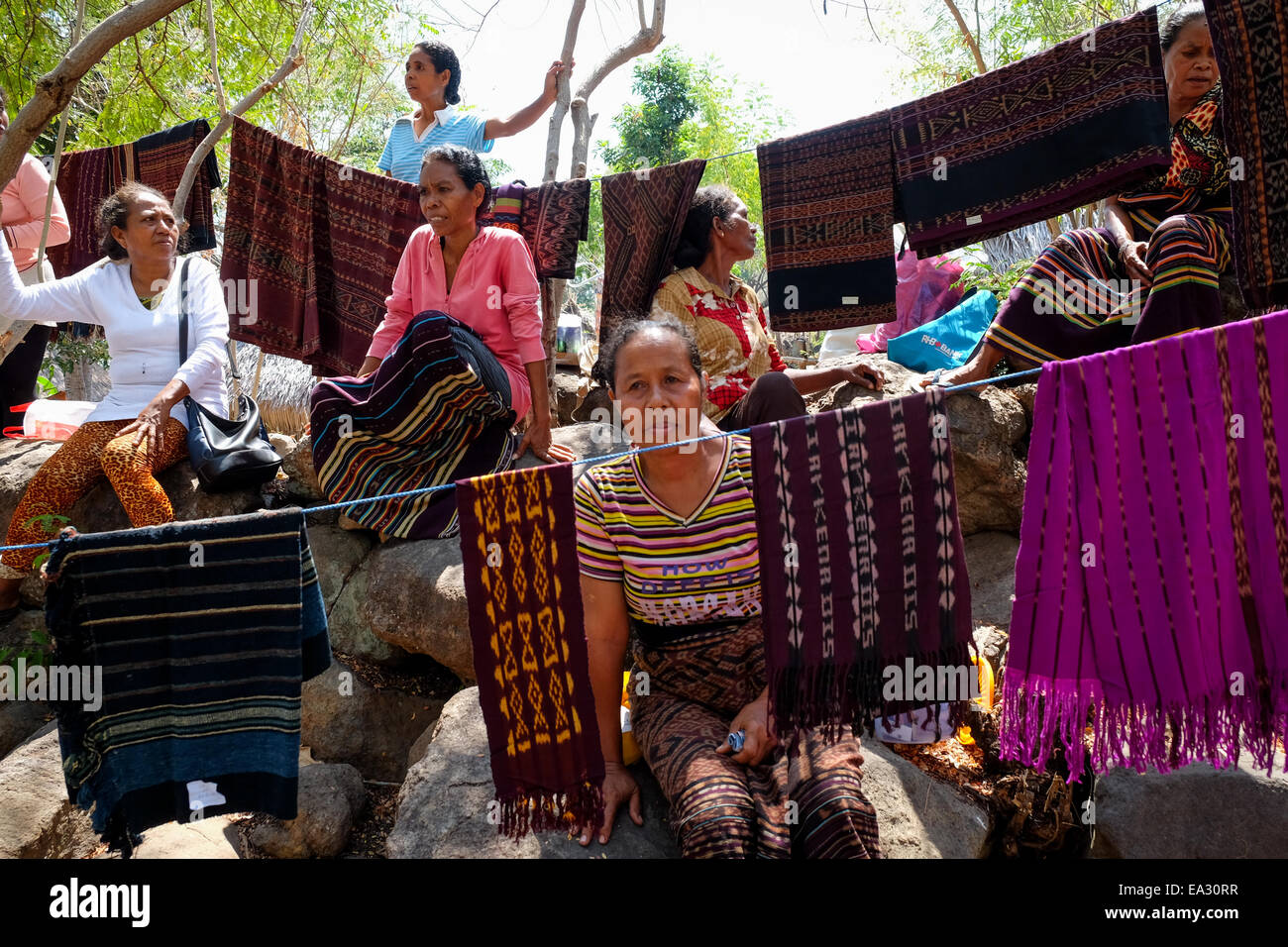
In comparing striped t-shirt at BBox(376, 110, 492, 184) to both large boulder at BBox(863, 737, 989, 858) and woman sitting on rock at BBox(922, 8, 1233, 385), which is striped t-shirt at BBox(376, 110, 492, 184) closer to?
woman sitting on rock at BBox(922, 8, 1233, 385)

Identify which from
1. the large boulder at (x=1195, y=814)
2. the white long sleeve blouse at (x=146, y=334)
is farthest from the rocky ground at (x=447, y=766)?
the white long sleeve blouse at (x=146, y=334)

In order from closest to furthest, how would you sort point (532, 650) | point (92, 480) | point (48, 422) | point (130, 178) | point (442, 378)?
1. point (532, 650)
2. point (442, 378)
3. point (92, 480)
4. point (48, 422)
5. point (130, 178)

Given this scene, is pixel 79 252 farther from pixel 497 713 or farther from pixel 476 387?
pixel 497 713

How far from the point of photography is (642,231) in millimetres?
4980

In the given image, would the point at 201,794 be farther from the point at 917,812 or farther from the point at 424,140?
→ the point at 424,140

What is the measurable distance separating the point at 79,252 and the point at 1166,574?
21.7ft

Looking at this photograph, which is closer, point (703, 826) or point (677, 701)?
point (703, 826)

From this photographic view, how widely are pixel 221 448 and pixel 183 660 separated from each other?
239 cm

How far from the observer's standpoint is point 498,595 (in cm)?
274

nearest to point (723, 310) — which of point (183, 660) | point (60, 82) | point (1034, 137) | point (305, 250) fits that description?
point (1034, 137)

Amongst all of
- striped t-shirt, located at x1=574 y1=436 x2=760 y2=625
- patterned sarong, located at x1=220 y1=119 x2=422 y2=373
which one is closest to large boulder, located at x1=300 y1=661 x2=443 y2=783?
patterned sarong, located at x1=220 y1=119 x2=422 y2=373

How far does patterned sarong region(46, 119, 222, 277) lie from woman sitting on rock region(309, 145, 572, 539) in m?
2.17

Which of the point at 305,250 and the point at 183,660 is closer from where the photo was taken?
the point at 183,660

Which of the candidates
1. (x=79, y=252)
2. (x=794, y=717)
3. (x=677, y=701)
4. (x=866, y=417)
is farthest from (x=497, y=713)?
(x=79, y=252)
